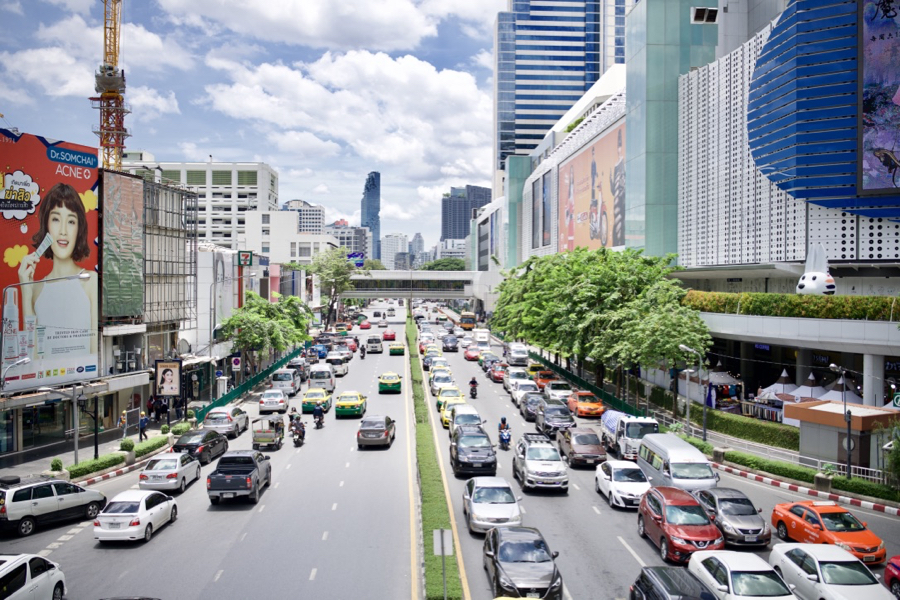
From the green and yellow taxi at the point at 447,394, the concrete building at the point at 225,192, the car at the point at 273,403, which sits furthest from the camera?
the concrete building at the point at 225,192

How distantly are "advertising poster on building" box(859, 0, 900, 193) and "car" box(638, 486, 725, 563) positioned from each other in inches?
984

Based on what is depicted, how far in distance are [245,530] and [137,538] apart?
288 centimetres

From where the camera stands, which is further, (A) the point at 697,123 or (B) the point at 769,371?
(A) the point at 697,123

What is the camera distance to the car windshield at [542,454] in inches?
1010

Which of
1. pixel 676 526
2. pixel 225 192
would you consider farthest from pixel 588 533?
pixel 225 192

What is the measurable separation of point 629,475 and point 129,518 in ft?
48.8

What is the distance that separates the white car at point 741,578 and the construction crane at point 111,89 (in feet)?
272

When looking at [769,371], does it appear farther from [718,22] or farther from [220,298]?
[220,298]

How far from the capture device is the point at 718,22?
5103 cm

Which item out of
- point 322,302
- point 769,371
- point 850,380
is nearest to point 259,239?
point 322,302

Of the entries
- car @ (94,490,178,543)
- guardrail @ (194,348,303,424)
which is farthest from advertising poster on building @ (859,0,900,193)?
guardrail @ (194,348,303,424)

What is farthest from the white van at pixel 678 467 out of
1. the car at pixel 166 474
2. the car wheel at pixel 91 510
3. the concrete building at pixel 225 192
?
the concrete building at pixel 225 192

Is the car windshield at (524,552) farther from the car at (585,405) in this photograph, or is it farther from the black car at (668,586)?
the car at (585,405)

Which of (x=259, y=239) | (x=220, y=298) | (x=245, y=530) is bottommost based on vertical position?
(x=245, y=530)
